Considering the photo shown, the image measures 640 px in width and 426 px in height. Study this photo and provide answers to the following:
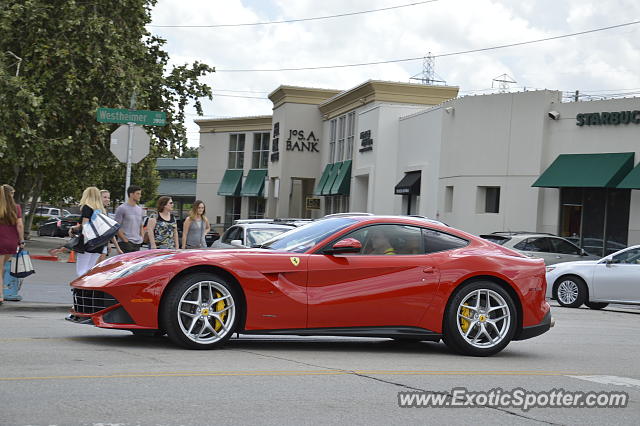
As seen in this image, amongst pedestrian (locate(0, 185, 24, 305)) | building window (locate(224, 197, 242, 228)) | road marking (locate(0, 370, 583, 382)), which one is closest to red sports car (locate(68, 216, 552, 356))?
road marking (locate(0, 370, 583, 382))

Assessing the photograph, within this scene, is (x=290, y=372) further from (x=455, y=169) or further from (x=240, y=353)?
(x=455, y=169)

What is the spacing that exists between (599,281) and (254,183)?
4905 cm

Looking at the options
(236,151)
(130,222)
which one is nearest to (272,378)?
(130,222)

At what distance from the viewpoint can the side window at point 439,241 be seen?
10281mm

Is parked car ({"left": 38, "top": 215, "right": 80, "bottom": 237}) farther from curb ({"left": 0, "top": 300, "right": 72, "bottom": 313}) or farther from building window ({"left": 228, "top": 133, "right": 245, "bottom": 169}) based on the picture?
curb ({"left": 0, "top": 300, "right": 72, "bottom": 313})

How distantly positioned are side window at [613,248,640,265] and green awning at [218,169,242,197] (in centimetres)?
5107

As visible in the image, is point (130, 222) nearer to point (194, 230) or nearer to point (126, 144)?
point (194, 230)

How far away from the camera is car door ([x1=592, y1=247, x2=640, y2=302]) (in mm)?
19906

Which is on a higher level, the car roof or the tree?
the tree

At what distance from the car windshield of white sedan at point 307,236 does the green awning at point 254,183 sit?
5639cm

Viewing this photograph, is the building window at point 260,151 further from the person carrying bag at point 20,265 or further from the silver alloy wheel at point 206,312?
the silver alloy wheel at point 206,312

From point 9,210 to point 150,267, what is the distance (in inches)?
203

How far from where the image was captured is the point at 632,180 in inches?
1151

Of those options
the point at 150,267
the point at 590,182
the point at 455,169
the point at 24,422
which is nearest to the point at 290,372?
the point at 150,267
